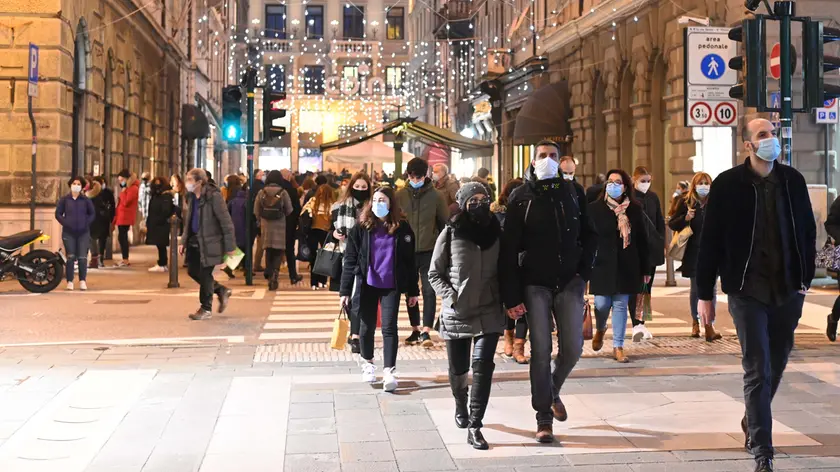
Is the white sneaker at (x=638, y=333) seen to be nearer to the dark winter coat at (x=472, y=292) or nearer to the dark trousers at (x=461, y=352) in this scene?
the dark trousers at (x=461, y=352)

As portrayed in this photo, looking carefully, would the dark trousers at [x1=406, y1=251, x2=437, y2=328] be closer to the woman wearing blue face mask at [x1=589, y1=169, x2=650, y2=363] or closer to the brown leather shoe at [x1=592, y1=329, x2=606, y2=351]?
the brown leather shoe at [x1=592, y1=329, x2=606, y2=351]

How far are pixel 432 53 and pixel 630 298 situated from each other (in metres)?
48.2

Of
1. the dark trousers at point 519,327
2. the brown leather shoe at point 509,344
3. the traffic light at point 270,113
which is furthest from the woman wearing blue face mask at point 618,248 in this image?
the traffic light at point 270,113

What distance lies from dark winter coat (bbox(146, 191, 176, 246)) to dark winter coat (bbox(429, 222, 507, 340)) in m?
12.1

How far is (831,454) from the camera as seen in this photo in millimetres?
6285

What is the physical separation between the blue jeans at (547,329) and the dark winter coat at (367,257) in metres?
1.92

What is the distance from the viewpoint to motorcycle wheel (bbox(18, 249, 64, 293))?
15.4 meters

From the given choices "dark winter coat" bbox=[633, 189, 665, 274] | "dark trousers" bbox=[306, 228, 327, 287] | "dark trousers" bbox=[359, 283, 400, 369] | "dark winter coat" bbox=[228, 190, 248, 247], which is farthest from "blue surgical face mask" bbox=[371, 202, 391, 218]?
"dark winter coat" bbox=[228, 190, 248, 247]

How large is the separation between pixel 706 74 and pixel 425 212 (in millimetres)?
7004

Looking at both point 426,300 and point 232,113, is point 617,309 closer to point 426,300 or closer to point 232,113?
point 426,300

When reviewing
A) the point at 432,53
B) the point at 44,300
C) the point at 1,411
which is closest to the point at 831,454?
the point at 1,411

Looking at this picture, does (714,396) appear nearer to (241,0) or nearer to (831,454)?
(831,454)

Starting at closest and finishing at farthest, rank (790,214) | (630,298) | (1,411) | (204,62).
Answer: (790,214), (1,411), (630,298), (204,62)

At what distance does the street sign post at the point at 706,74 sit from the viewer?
1569 centimetres
